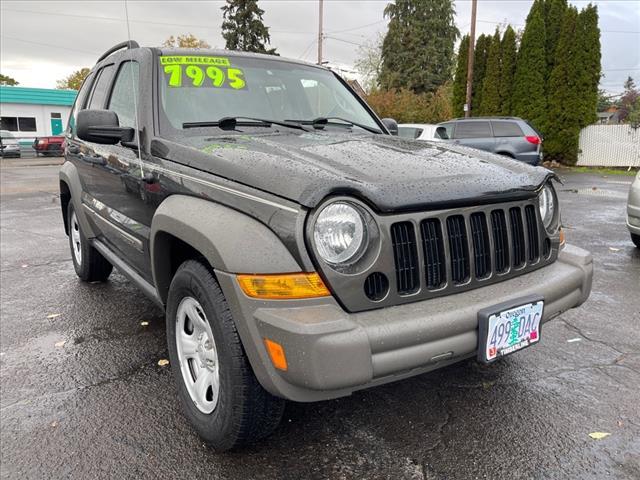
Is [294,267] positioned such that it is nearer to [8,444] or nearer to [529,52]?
[8,444]

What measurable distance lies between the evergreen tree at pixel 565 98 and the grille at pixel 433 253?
20630 mm

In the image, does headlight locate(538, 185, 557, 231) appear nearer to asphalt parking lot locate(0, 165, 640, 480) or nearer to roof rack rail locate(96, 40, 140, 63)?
asphalt parking lot locate(0, 165, 640, 480)

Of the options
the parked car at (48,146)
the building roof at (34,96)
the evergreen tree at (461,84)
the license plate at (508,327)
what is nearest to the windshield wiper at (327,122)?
the license plate at (508,327)

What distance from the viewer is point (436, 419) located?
2.61 meters

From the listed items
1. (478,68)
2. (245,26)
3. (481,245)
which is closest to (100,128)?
(481,245)

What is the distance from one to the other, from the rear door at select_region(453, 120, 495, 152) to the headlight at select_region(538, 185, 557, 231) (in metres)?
11.7

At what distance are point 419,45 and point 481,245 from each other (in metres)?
44.1

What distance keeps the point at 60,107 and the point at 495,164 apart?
43467mm

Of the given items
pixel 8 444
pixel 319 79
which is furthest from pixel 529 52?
pixel 8 444

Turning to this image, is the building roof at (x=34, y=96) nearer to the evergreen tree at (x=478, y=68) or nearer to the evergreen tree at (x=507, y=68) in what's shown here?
the evergreen tree at (x=478, y=68)

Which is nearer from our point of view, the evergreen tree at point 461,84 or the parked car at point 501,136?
the parked car at point 501,136

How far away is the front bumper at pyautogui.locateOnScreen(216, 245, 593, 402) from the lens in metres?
1.79

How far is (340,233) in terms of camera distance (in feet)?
6.43

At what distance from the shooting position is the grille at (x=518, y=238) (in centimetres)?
243
